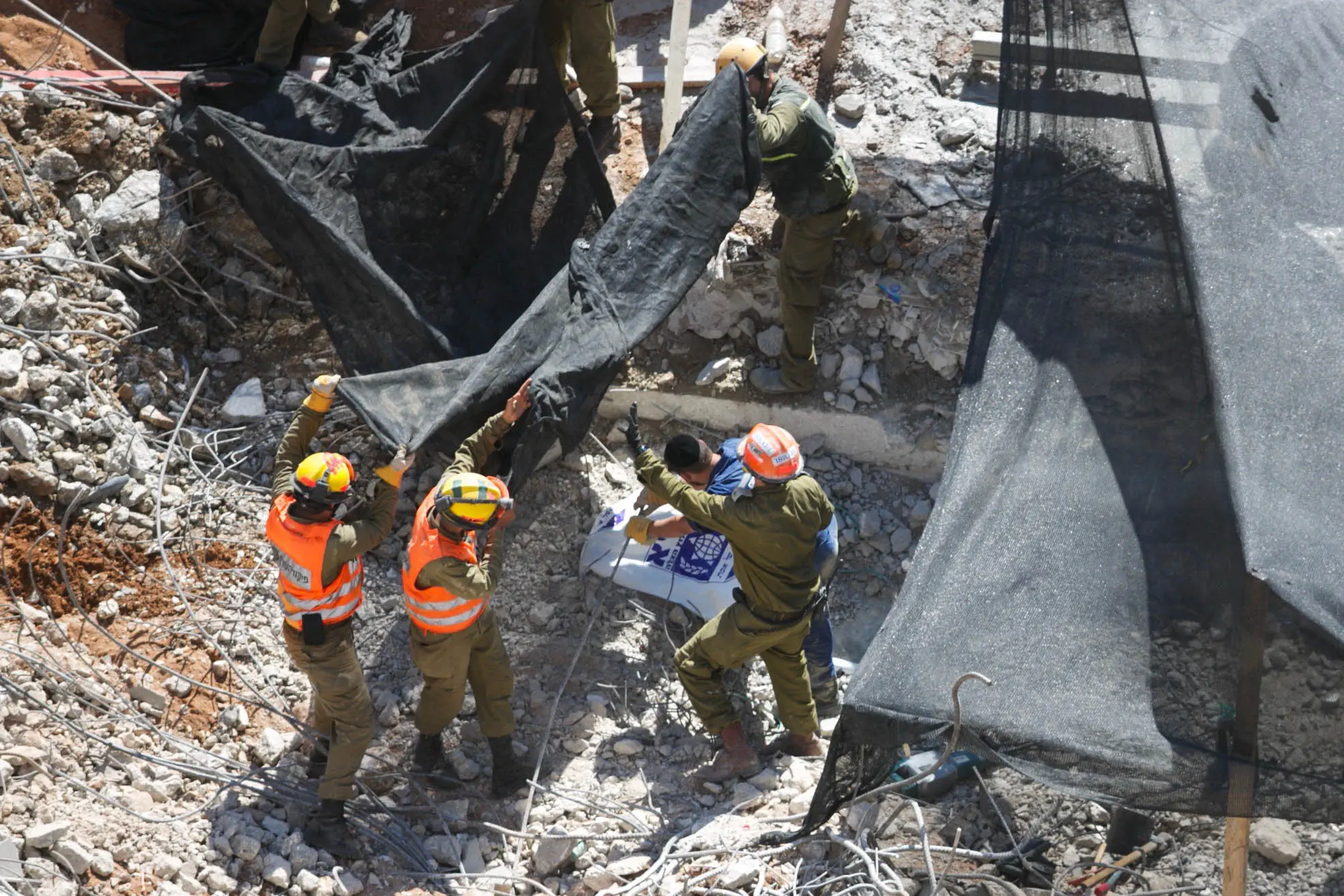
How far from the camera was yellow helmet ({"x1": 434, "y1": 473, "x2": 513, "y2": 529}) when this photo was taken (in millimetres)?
4336

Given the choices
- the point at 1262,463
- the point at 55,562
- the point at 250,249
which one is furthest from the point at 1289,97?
the point at 55,562

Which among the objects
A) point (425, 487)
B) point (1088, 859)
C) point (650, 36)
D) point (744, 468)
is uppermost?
point (650, 36)

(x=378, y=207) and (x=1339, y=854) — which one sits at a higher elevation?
(x=378, y=207)

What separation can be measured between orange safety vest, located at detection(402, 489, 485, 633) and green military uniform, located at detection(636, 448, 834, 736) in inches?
30.0

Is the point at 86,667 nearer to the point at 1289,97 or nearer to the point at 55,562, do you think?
the point at 55,562

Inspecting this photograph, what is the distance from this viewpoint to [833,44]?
21.7ft

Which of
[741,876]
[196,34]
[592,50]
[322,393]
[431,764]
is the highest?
[592,50]

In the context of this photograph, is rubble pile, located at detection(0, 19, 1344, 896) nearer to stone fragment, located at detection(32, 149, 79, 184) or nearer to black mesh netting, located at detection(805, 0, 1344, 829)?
stone fragment, located at detection(32, 149, 79, 184)

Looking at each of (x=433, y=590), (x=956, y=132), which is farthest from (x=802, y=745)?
(x=956, y=132)

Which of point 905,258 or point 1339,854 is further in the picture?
point 905,258

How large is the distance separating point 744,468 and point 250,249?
123 inches

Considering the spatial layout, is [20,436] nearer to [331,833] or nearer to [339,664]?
[339,664]

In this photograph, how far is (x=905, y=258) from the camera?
6.10 metres

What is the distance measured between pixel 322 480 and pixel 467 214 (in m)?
1.94
